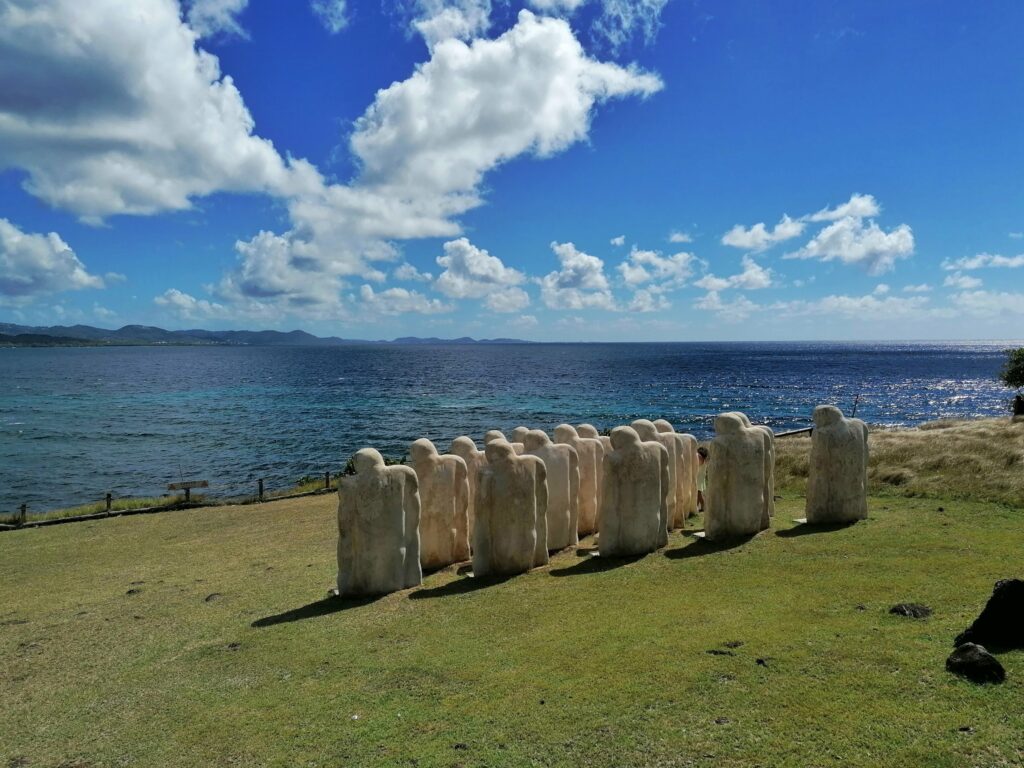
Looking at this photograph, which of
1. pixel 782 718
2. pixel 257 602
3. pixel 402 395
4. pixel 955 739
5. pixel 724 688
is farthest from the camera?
pixel 402 395

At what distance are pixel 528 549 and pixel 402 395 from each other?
73.9 metres

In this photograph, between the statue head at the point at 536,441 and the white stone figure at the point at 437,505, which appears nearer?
the white stone figure at the point at 437,505

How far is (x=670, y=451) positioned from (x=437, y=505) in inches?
232

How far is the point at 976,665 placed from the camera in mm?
6844

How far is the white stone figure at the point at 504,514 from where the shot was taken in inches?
509

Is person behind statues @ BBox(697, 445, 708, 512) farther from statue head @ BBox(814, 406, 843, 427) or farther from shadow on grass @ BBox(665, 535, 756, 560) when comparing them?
shadow on grass @ BBox(665, 535, 756, 560)

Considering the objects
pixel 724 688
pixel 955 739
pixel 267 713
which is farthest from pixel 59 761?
pixel 955 739

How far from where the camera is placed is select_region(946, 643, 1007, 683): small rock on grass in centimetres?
677

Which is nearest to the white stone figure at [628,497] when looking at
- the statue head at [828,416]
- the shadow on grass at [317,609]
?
the statue head at [828,416]

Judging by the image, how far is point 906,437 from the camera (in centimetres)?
2395

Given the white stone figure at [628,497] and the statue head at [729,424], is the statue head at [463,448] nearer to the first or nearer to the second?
the white stone figure at [628,497]

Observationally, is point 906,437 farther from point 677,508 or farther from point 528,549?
point 528,549

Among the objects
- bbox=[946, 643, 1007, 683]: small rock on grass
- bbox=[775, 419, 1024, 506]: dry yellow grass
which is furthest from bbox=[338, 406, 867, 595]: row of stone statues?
bbox=[946, 643, 1007, 683]: small rock on grass

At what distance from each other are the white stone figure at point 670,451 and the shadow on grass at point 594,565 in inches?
113
